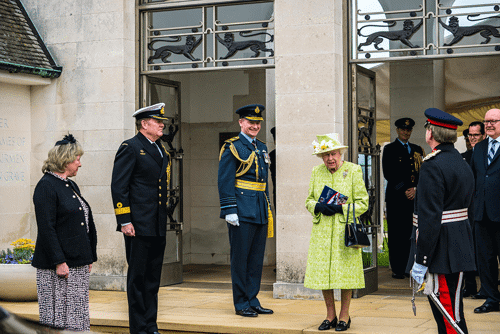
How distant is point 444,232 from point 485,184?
2834 mm

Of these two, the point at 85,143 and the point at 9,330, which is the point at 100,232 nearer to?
the point at 85,143

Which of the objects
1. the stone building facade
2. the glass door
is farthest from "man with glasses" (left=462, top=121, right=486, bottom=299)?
the stone building facade

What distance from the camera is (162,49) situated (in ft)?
30.5

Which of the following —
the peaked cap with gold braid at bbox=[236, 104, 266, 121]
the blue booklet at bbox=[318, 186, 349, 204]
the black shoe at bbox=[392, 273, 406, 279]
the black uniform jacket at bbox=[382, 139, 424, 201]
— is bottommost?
the black shoe at bbox=[392, 273, 406, 279]

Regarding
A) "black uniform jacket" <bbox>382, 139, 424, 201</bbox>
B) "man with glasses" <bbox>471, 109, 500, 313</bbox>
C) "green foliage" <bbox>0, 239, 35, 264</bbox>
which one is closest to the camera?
"man with glasses" <bbox>471, 109, 500, 313</bbox>

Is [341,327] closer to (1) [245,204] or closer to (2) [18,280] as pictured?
(1) [245,204]

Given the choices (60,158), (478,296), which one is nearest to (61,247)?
(60,158)

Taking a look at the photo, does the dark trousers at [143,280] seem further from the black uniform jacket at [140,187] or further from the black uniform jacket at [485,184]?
the black uniform jacket at [485,184]

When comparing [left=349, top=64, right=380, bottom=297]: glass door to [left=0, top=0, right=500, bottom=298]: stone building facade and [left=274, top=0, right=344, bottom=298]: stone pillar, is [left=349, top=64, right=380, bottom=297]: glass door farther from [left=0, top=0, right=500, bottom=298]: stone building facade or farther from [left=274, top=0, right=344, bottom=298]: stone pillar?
[left=274, top=0, right=344, bottom=298]: stone pillar

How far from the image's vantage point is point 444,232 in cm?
511

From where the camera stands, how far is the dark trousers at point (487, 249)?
764 centimetres

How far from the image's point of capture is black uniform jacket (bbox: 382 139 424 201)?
396 inches

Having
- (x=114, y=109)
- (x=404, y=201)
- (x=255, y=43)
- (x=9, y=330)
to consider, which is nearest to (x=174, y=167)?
(x=114, y=109)

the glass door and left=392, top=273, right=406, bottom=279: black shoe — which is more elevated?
the glass door
